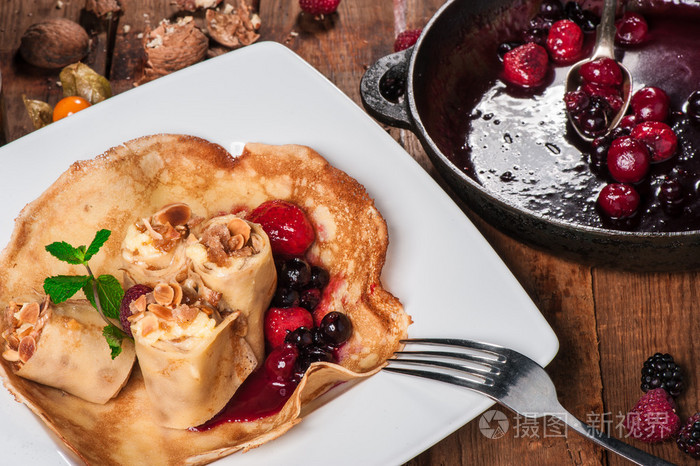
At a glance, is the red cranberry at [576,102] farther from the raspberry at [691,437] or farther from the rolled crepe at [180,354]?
the rolled crepe at [180,354]

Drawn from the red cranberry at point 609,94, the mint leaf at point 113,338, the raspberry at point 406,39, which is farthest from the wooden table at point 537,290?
the mint leaf at point 113,338

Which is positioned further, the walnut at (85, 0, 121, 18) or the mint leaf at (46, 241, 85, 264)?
the walnut at (85, 0, 121, 18)

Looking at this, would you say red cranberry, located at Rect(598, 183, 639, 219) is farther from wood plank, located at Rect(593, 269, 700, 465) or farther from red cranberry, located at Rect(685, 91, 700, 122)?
red cranberry, located at Rect(685, 91, 700, 122)

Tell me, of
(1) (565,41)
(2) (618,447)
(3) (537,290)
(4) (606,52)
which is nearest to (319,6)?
(1) (565,41)

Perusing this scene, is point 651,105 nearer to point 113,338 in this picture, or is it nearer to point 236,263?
point 236,263

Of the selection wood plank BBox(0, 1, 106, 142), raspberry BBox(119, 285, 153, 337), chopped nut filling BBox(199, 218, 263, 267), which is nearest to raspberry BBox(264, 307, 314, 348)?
chopped nut filling BBox(199, 218, 263, 267)

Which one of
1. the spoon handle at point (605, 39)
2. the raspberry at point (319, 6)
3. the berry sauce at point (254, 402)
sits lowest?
the berry sauce at point (254, 402)
